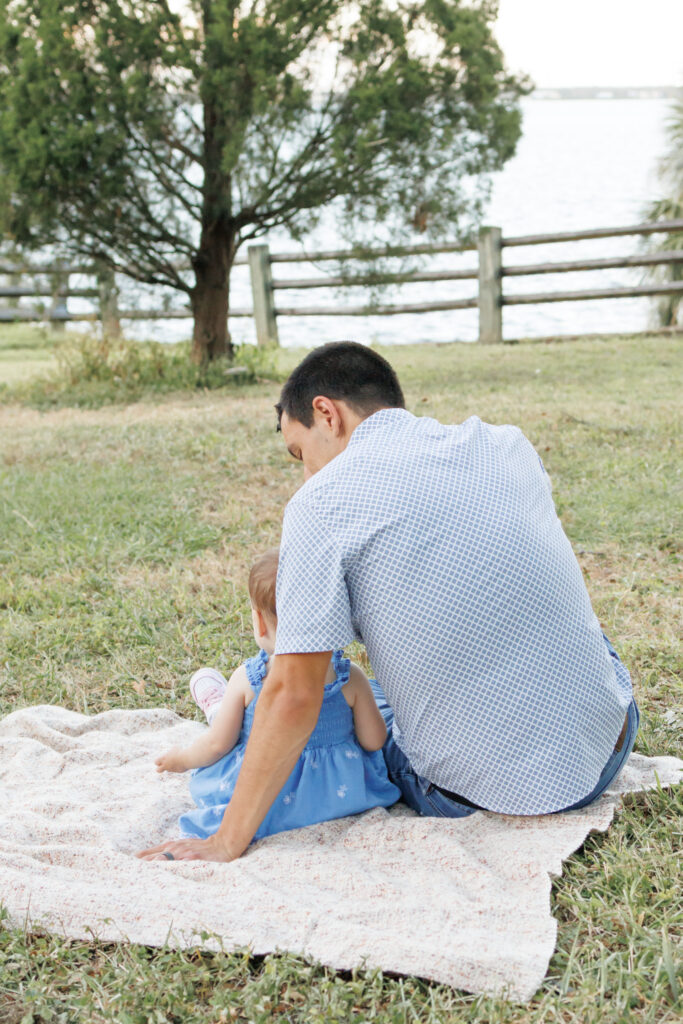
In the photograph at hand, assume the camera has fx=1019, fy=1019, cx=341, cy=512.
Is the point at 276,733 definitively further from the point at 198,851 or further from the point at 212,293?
the point at 212,293

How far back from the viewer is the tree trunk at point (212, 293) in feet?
28.7

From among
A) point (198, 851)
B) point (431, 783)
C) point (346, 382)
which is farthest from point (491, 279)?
point (198, 851)

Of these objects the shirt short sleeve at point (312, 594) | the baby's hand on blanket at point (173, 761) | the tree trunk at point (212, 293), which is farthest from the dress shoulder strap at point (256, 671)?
the tree trunk at point (212, 293)

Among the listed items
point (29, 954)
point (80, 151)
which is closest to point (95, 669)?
point (29, 954)

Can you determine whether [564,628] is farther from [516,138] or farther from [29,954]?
[516,138]

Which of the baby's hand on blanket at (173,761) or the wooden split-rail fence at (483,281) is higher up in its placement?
the wooden split-rail fence at (483,281)

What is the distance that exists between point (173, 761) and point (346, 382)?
1.08 m

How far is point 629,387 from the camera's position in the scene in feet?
26.5

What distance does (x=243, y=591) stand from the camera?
4129 mm

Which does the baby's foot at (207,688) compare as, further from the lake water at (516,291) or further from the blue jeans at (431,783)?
the lake water at (516,291)

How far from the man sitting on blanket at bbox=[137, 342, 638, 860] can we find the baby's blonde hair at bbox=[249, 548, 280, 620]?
0.33 m

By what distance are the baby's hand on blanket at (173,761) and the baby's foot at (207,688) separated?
347 millimetres

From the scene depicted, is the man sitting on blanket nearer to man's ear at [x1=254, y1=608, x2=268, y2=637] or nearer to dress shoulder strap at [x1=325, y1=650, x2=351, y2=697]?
dress shoulder strap at [x1=325, y1=650, x2=351, y2=697]

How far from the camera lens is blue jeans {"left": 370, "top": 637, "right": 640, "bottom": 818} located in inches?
91.4
